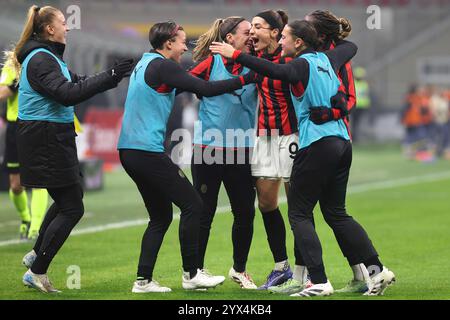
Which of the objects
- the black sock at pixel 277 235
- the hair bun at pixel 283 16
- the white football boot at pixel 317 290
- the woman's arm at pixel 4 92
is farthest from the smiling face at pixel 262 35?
the woman's arm at pixel 4 92

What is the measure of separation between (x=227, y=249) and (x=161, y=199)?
3222 millimetres

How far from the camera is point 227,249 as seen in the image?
11.6 m

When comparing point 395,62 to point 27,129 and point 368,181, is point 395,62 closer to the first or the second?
point 368,181

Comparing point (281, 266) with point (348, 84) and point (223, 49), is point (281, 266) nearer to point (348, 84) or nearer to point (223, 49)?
point (348, 84)

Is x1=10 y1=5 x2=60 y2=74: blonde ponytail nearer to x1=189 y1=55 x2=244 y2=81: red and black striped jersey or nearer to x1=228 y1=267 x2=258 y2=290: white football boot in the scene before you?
x1=189 y1=55 x2=244 y2=81: red and black striped jersey

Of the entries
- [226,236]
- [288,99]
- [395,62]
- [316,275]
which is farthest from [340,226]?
[395,62]

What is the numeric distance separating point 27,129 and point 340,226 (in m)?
2.59

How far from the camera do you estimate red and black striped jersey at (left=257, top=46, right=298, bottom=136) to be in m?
8.73

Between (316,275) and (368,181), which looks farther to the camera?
(368,181)

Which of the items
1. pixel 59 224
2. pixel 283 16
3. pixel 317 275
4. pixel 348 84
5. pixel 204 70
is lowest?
pixel 317 275

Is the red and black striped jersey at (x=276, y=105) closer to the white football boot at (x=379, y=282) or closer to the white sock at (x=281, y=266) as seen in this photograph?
the white sock at (x=281, y=266)

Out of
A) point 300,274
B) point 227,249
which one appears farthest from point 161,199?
point 227,249

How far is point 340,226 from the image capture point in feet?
27.6

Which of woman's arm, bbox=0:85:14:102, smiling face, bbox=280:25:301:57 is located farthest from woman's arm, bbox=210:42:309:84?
woman's arm, bbox=0:85:14:102
